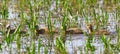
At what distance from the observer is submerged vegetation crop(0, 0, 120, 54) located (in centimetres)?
558

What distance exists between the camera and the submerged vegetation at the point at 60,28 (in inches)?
220

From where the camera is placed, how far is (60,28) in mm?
6602

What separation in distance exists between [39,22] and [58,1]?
1.63 m

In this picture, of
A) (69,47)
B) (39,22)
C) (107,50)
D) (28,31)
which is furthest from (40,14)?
(107,50)

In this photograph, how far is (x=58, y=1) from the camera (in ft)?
28.9

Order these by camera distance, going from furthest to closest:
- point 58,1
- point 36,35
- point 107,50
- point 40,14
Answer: point 58,1
point 40,14
point 36,35
point 107,50

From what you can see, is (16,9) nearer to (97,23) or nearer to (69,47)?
(97,23)

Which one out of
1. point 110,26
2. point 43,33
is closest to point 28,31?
point 43,33

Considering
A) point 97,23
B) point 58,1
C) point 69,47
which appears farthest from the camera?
point 58,1

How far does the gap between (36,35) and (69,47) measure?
701 mm

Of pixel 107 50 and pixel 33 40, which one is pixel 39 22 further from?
pixel 107 50

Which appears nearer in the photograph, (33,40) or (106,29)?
(33,40)

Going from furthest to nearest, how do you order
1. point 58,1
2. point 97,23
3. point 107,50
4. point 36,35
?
1. point 58,1
2. point 97,23
3. point 36,35
4. point 107,50

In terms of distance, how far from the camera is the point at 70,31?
21.3ft
